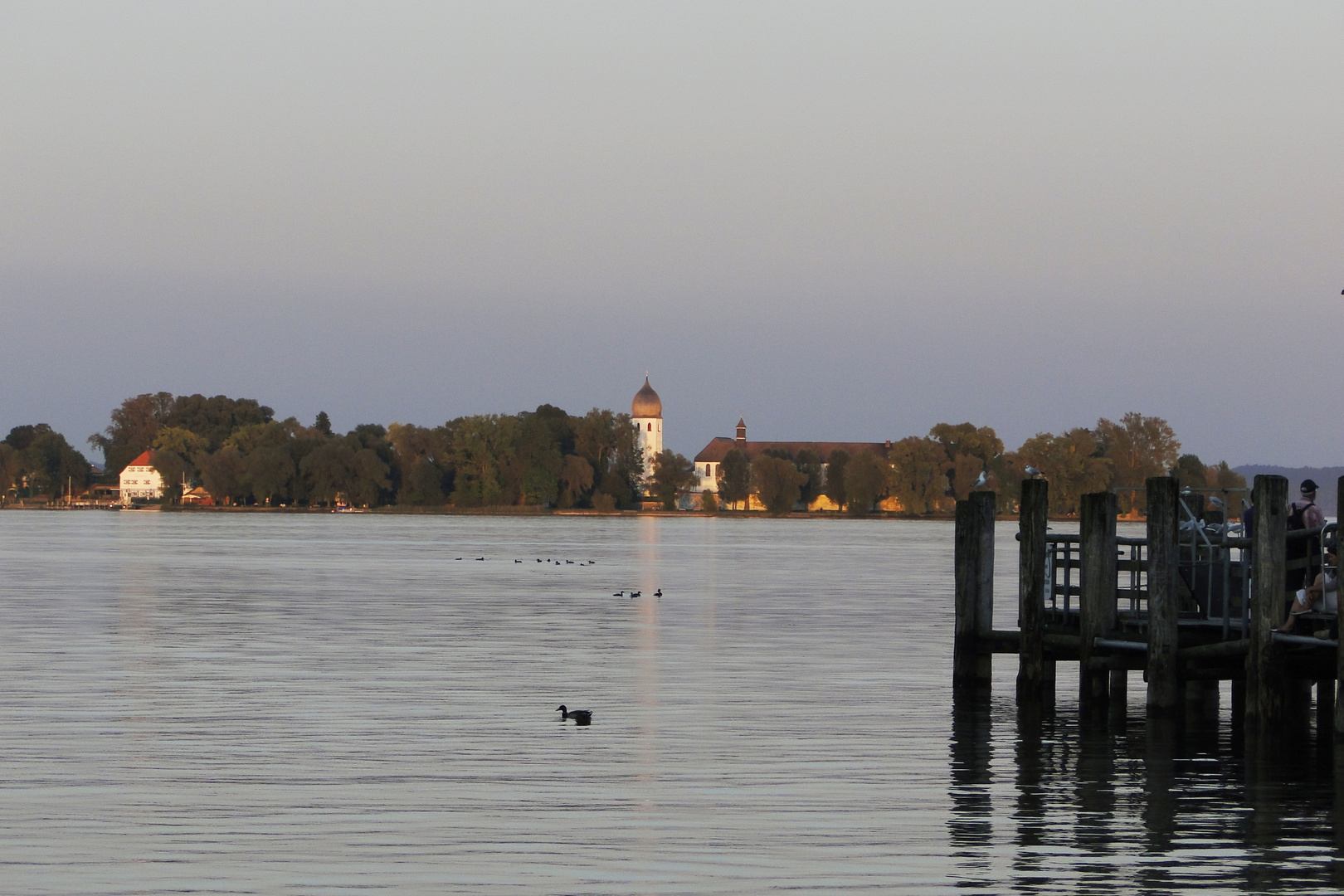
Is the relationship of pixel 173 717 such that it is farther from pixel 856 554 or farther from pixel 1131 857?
pixel 856 554

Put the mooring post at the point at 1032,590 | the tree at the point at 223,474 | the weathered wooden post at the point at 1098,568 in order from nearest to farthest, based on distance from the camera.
→ 1. the weathered wooden post at the point at 1098,568
2. the mooring post at the point at 1032,590
3. the tree at the point at 223,474

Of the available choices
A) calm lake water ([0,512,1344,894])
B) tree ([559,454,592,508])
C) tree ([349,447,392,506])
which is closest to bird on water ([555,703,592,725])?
calm lake water ([0,512,1344,894])

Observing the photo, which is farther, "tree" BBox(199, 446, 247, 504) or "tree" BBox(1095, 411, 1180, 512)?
"tree" BBox(199, 446, 247, 504)

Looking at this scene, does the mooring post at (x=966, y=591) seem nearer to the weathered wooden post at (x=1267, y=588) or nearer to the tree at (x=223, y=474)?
the weathered wooden post at (x=1267, y=588)

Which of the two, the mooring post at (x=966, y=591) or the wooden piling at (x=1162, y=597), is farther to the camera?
the mooring post at (x=966, y=591)

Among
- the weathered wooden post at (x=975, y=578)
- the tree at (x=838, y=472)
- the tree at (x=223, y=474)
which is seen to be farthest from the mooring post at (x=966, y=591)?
the tree at (x=838, y=472)

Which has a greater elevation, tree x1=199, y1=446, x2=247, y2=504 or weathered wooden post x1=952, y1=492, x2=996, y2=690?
tree x1=199, y1=446, x2=247, y2=504

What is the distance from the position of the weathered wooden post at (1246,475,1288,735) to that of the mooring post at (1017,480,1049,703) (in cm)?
319

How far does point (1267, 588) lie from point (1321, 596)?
0.53m

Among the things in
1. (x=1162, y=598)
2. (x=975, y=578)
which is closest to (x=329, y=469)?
(x=975, y=578)

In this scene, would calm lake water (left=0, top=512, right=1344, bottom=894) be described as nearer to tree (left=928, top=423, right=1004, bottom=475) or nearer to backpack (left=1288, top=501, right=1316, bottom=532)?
backpack (left=1288, top=501, right=1316, bottom=532)

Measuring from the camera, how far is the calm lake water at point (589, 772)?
12.8 metres

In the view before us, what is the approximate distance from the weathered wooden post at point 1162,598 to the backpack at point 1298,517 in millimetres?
1300

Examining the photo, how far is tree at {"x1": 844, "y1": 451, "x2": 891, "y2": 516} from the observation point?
179 m
